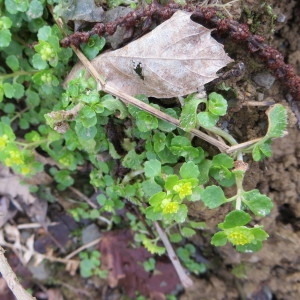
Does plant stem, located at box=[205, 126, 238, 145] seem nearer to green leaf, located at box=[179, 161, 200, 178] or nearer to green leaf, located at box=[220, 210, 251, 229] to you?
green leaf, located at box=[179, 161, 200, 178]

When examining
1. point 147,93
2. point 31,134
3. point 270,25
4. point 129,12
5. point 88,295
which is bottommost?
point 88,295

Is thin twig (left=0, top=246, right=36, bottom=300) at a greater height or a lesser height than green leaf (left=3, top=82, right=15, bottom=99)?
lesser

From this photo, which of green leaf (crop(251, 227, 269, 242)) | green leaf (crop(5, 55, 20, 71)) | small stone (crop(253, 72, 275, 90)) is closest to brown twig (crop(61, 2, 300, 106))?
small stone (crop(253, 72, 275, 90))

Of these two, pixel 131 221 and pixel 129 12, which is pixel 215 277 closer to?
pixel 131 221

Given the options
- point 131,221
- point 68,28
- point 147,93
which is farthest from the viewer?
point 131,221

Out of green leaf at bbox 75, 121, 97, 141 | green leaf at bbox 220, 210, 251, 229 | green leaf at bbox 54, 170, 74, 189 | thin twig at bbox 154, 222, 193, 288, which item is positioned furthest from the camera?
green leaf at bbox 54, 170, 74, 189

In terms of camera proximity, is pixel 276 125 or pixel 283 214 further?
pixel 283 214

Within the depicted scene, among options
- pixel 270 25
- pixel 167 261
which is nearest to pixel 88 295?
pixel 167 261
